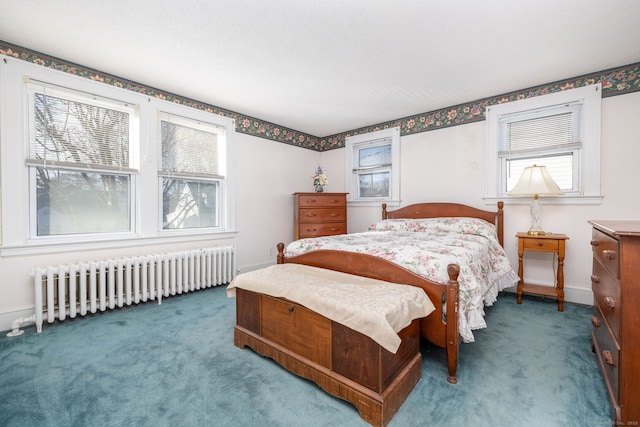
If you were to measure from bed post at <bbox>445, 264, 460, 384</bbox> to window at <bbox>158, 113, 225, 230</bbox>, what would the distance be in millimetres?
3121

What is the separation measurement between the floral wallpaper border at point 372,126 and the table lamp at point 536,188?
0.95 m

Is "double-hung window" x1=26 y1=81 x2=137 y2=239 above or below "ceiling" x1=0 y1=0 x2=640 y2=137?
below

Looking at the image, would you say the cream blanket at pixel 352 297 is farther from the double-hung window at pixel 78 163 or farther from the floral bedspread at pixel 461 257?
the double-hung window at pixel 78 163

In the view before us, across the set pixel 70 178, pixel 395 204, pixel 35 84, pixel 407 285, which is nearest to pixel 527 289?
pixel 395 204

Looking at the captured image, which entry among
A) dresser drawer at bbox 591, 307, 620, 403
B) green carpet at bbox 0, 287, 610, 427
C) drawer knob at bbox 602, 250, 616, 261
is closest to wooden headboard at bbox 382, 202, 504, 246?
green carpet at bbox 0, 287, 610, 427

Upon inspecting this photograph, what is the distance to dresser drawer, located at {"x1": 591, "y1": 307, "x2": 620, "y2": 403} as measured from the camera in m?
1.25

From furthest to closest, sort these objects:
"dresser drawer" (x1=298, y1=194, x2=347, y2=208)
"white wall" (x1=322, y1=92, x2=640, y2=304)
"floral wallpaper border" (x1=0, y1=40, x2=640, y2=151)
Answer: "dresser drawer" (x1=298, y1=194, x2=347, y2=208) → "white wall" (x1=322, y1=92, x2=640, y2=304) → "floral wallpaper border" (x1=0, y1=40, x2=640, y2=151)

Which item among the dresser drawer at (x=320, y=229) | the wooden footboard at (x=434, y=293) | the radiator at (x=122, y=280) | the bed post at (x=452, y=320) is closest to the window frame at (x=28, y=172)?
the radiator at (x=122, y=280)

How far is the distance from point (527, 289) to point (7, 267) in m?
4.96

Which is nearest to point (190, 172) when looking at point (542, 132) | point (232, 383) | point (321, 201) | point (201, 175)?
point (201, 175)

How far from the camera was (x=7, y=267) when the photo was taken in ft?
7.69

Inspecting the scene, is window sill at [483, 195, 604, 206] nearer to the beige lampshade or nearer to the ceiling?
the beige lampshade

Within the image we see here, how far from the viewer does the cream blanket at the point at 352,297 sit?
1306 mm

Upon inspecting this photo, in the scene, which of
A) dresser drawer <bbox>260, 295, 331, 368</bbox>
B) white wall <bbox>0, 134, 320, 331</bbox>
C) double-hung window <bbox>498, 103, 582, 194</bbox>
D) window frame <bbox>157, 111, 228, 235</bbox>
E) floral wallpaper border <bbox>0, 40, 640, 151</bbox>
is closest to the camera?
dresser drawer <bbox>260, 295, 331, 368</bbox>
